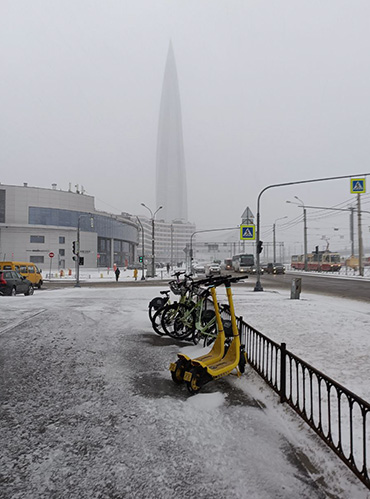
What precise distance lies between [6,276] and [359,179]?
21420 mm

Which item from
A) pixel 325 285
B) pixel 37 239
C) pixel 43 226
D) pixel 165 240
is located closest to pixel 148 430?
pixel 325 285

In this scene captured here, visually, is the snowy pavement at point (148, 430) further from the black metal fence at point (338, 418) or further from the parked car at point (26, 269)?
the parked car at point (26, 269)

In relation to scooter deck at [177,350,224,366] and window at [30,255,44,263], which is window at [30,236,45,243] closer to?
window at [30,255,44,263]

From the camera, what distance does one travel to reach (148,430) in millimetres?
3854

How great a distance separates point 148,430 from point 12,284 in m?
18.4

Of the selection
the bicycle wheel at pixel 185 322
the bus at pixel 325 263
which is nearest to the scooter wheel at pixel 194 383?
the bicycle wheel at pixel 185 322

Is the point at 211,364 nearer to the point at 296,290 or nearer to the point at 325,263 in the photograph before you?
the point at 296,290

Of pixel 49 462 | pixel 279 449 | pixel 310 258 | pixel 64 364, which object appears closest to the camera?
pixel 49 462

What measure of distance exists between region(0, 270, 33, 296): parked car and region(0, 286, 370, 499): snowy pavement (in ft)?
43.5

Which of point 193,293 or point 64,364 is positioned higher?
point 193,293

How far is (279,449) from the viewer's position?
3523mm

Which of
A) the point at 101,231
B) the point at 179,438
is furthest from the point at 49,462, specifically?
the point at 101,231

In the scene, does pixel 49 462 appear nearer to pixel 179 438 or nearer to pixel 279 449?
pixel 179 438

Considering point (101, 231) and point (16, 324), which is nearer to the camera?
point (16, 324)
